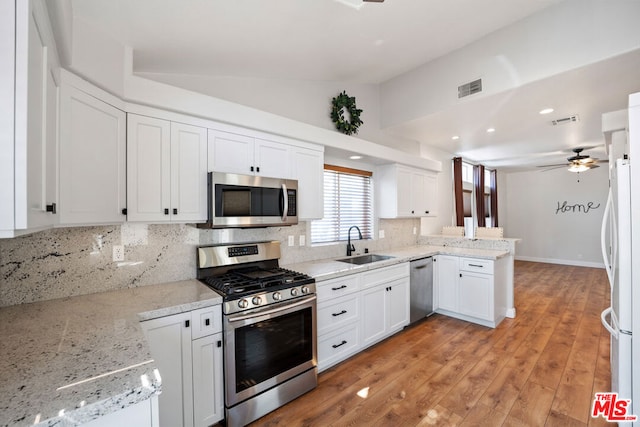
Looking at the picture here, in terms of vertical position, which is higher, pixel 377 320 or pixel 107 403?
pixel 107 403

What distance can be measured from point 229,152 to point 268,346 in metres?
1.52

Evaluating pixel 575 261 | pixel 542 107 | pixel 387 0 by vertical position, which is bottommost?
pixel 575 261

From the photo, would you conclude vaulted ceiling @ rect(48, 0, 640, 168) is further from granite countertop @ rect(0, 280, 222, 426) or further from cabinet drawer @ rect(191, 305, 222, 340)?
cabinet drawer @ rect(191, 305, 222, 340)

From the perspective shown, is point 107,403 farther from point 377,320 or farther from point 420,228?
point 420,228

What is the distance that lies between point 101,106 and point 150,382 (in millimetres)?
1557

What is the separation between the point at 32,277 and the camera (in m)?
→ 1.67

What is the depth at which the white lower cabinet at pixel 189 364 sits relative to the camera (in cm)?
162

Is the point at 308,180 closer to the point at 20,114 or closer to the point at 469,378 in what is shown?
the point at 20,114

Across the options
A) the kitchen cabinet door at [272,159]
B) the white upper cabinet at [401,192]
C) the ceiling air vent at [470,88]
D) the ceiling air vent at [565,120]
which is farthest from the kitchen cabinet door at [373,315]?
the ceiling air vent at [565,120]

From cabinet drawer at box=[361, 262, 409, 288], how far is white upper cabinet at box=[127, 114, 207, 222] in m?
1.72

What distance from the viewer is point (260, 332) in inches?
77.5

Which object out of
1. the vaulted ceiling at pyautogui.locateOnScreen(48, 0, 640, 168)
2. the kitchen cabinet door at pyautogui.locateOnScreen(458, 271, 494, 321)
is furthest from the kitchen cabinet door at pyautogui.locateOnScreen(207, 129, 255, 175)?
the kitchen cabinet door at pyautogui.locateOnScreen(458, 271, 494, 321)

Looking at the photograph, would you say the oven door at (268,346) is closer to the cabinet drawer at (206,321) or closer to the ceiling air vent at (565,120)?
the cabinet drawer at (206,321)

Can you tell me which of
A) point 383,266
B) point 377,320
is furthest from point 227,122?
point 377,320
